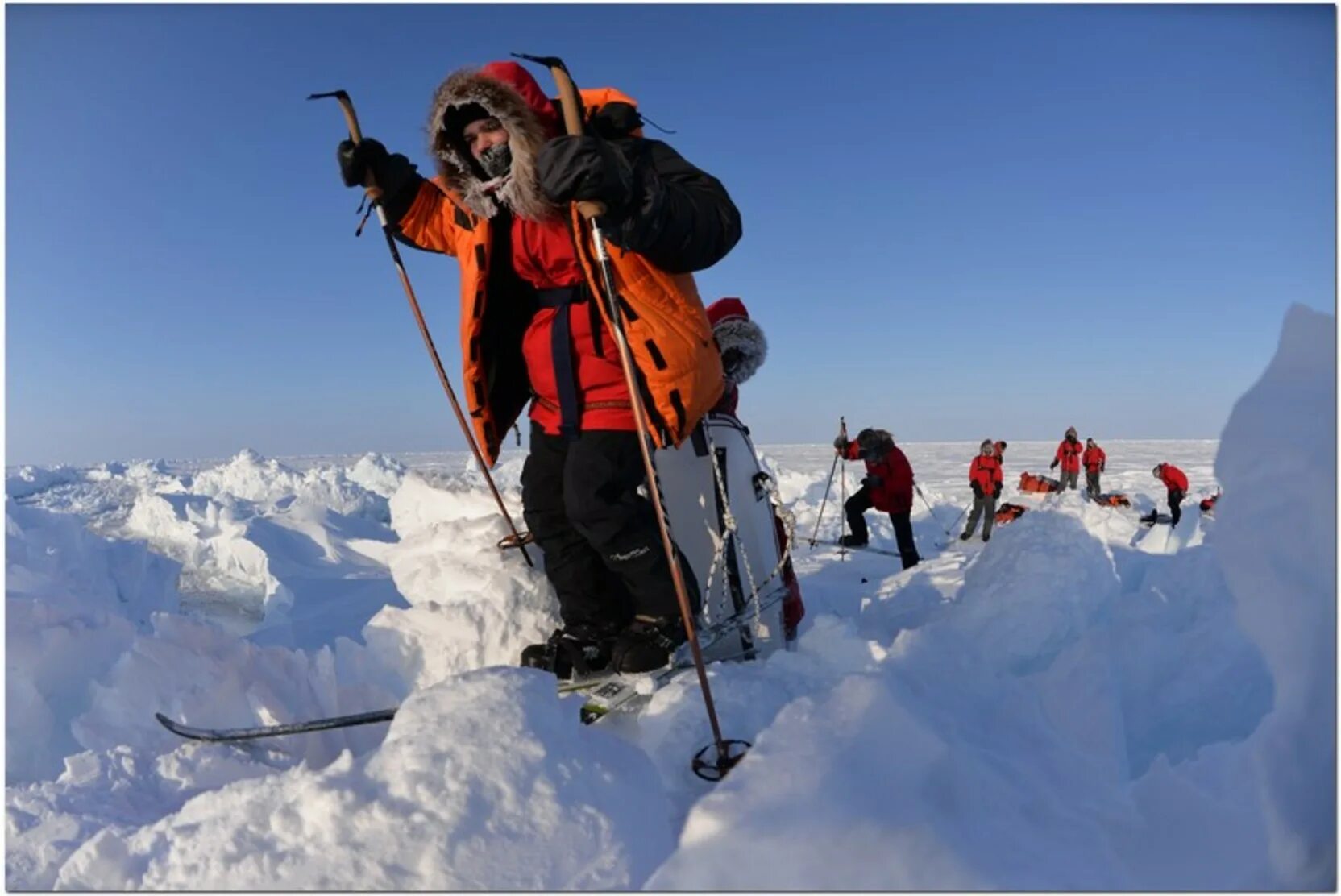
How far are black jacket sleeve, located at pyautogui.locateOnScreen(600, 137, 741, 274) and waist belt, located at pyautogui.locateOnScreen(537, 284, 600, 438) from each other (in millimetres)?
391

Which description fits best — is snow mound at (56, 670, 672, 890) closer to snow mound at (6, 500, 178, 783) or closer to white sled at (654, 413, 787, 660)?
snow mound at (6, 500, 178, 783)

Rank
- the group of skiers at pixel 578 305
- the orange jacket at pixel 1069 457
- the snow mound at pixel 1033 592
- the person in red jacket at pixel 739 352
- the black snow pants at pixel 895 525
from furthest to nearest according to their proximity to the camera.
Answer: the orange jacket at pixel 1069 457, the black snow pants at pixel 895 525, the person in red jacket at pixel 739 352, the snow mound at pixel 1033 592, the group of skiers at pixel 578 305

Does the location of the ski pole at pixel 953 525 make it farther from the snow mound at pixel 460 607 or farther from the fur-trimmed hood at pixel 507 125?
the fur-trimmed hood at pixel 507 125

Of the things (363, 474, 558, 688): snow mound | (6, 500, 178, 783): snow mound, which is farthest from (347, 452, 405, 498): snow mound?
(363, 474, 558, 688): snow mound

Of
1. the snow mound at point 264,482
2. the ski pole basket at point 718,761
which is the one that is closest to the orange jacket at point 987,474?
the ski pole basket at point 718,761

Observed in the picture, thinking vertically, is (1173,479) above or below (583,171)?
below

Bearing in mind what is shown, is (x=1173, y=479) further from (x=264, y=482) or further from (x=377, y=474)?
(x=264, y=482)

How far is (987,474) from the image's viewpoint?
31.7ft

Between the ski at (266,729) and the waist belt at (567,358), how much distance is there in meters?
0.93

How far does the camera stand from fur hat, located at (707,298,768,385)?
3262mm

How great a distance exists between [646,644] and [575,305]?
3.40ft

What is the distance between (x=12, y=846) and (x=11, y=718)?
986 mm

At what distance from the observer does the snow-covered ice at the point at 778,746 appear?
1.00 m

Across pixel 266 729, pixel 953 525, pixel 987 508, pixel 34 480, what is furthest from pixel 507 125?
pixel 34 480
